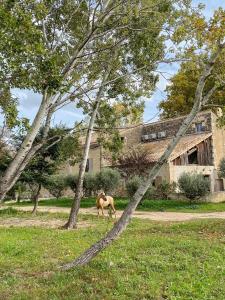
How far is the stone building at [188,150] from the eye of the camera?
33.7m

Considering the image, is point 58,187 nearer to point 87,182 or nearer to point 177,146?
point 87,182

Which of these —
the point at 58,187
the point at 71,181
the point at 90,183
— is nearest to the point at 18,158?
the point at 90,183

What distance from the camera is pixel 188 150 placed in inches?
1394

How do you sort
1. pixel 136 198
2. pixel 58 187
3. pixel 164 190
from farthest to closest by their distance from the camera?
pixel 58 187
pixel 164 190
pixel 136 198

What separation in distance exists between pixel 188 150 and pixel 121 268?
27.5 m

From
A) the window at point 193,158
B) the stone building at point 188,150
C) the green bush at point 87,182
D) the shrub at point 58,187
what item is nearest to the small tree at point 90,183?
the green bush at point 87,182

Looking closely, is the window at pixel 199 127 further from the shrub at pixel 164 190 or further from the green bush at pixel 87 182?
the green bush at pixel 87 182

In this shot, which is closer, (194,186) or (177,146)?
(194,186)

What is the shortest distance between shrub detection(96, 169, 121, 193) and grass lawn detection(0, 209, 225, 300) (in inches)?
775

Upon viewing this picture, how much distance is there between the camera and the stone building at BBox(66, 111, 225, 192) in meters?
33.7

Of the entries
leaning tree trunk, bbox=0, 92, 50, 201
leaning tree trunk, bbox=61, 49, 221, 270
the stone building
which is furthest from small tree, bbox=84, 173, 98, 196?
leaning tree trunk, bbox=61, 49, 221, 270

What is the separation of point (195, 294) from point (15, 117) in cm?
426

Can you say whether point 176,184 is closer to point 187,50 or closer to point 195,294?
point 187,50

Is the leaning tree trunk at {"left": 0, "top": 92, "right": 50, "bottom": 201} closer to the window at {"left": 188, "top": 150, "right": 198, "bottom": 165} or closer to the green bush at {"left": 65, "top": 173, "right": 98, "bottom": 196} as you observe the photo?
the green bush at {"left": 65, "top": 173, "right": 98, "bottom": 196}
